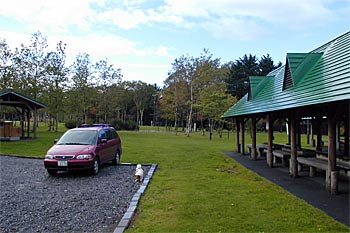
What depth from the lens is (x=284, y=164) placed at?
1248 cm

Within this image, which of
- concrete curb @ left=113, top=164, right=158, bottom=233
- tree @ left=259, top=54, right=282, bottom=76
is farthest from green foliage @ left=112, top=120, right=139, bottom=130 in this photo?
concrete curb @ left=113, top=164, right=158, bottom=233

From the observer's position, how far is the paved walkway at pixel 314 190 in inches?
241

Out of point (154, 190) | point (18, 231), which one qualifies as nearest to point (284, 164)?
point (154, 190)

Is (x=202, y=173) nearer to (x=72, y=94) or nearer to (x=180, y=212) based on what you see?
(x=180, y=212)

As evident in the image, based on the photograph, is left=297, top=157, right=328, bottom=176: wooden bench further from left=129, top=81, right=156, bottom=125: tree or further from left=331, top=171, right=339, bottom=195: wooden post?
left=129, top=81, right=156, bottom=125: tree

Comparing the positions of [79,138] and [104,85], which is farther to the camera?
[104,85]

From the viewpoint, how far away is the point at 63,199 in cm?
727

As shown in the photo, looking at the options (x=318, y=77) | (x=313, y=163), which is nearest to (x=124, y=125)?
(x=313, y=163)

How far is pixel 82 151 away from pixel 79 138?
114 centimetres

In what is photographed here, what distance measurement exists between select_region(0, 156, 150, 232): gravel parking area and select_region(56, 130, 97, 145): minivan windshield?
104 centimetres

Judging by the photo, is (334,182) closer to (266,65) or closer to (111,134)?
(111,134)

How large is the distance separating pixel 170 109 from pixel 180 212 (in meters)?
42.5

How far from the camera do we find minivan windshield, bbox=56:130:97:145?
11.0 metres

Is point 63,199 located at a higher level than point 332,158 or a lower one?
lower
